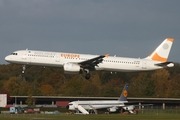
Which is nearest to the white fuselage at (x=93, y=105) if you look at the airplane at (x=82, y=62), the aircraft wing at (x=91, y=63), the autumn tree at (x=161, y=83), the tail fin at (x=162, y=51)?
the tail fin at (x=162, y=51)

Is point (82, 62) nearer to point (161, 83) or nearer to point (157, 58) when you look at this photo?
point (157, 58)

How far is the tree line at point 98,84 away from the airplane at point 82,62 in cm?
5405

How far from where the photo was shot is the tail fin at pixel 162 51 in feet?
304

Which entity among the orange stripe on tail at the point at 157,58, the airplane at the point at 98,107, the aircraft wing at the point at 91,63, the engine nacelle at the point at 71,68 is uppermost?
the orange stripe on tail at the point at 157,58

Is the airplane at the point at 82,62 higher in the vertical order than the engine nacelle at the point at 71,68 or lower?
higher

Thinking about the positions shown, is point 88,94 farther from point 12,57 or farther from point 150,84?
point 12,57

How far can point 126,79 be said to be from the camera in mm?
162750

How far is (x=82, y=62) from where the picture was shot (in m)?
84.8

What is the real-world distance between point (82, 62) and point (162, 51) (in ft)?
53.2

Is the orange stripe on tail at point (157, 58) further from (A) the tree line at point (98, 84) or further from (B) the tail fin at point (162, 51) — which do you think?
(A) the tree line at point (98, 84)

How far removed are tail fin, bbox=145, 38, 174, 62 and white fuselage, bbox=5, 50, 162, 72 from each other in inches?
109

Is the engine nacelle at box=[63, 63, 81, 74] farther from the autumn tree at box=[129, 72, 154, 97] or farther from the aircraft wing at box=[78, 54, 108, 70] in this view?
the autumn tree at box=[129, 72, 154, 97]

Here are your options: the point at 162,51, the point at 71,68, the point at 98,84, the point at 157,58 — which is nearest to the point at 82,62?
the point at 71,68

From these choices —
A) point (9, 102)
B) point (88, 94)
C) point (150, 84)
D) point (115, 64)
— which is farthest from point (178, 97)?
point (115, 64)
